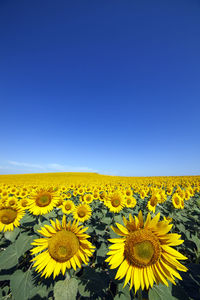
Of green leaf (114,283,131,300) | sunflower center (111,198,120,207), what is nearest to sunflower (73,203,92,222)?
sunflower center (111,198,120,207)

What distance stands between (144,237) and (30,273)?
2.04 metres

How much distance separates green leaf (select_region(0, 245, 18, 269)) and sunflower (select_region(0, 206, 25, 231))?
0.67 m

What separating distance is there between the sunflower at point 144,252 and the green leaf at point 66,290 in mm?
599

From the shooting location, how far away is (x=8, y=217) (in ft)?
9.34

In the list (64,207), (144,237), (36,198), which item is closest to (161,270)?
(144,237)

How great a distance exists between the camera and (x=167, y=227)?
1363mm

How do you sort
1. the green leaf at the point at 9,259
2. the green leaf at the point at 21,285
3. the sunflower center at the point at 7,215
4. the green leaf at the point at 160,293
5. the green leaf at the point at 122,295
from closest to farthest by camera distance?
1. the green leaf at the point at 160,293
2. the green leaf at the point at 122,295
3. the green leaf at the point at 21,285
4. the green leaf at the point at 9,259
5. the sunflower center at the point at 7,215

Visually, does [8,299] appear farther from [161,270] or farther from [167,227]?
[167,227]

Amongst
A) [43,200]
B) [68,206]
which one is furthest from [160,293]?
[68,206]

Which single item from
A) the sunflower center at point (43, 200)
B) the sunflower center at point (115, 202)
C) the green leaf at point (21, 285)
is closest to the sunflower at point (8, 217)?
the sunflower center at point (43, 200)

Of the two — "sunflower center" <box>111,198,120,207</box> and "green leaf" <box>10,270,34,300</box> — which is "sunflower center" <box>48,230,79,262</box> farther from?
"sunflower center" <box>111,198,120,207</box>

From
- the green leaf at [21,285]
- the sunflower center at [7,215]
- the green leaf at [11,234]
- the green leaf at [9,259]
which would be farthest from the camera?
the sunflower center at [7,215]

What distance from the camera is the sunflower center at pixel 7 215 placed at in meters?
2.82

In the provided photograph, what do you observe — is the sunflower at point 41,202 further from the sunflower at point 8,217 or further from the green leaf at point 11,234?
the green leaf at point 11,234
